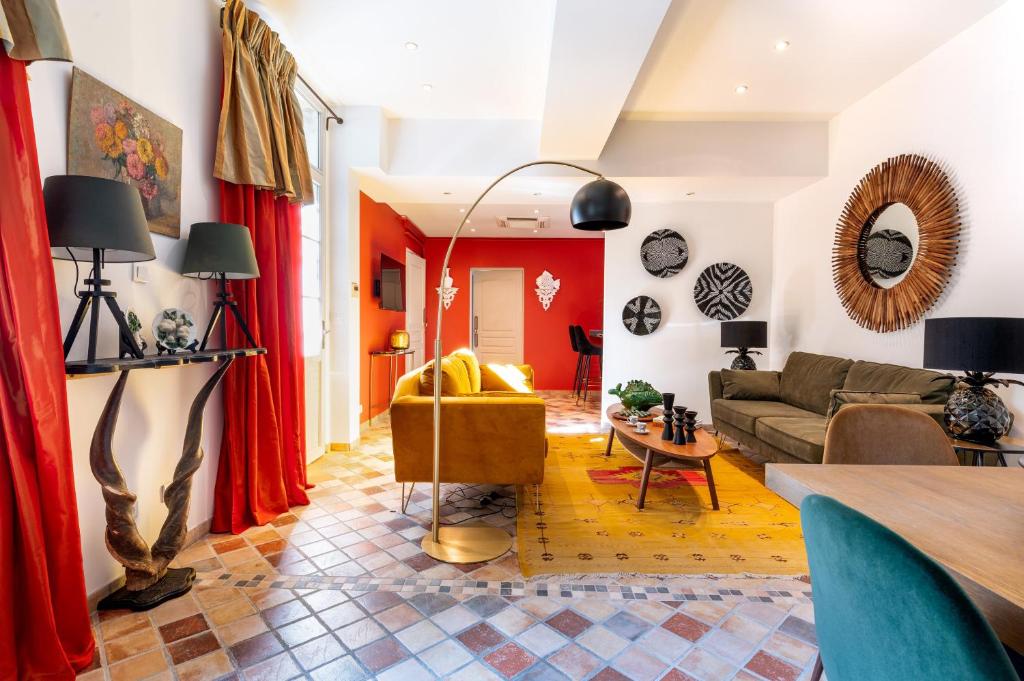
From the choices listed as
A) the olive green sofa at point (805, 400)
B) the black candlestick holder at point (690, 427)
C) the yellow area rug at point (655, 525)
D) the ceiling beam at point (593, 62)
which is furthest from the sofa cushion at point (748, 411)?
the ceiling beam at point (593, 62)

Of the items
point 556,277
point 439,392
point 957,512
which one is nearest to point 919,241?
point 957,512

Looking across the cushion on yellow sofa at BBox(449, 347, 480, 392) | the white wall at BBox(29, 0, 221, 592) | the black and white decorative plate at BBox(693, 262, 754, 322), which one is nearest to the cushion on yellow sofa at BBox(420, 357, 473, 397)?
the cushion on yellow sofa at BBox(449, 347, 480, 392)

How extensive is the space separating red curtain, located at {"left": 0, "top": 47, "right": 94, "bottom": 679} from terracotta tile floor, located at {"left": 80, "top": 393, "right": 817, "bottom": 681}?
0.22m

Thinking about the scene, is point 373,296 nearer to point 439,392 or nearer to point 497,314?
point 439,392

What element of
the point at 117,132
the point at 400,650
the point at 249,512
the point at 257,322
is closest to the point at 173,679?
the point at 400,650

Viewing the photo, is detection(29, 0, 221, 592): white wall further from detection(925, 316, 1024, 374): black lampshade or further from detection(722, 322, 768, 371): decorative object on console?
detection(722, 322, 768, 371): decorative object on console

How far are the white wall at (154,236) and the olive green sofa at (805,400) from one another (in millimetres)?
3532

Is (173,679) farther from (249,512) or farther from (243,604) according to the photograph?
(249,512)

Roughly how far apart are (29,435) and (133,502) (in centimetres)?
48

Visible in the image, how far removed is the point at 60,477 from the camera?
1.50m

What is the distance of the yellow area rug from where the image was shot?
2.23 meters

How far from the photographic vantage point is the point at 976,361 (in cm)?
212

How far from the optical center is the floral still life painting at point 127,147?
68.3 inches

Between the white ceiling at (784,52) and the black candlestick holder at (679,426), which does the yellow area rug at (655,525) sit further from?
the white ceiling at (784,52)
